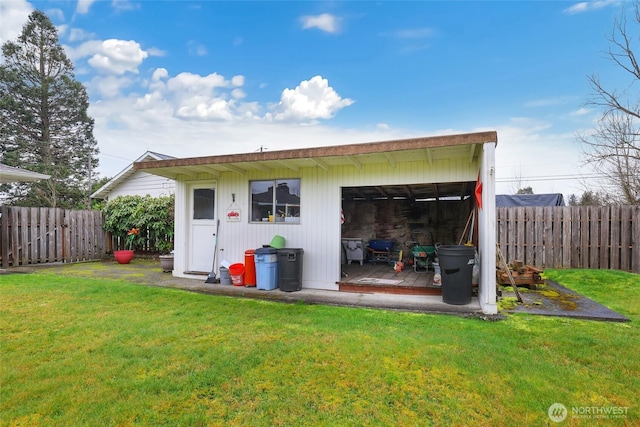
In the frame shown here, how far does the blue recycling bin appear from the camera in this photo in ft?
20.2

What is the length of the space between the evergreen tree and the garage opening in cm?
1679

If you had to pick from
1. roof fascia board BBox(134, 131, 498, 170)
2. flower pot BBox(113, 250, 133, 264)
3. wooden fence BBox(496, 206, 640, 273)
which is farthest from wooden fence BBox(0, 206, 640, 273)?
roof fascia board BBox(134, 131, 498, 170)

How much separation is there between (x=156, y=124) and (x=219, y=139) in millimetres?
2803

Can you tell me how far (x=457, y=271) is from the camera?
4969 millimetres

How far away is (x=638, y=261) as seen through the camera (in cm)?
730

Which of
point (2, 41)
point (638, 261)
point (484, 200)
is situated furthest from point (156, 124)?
point (638, 261)

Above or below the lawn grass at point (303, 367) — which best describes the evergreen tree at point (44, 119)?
above

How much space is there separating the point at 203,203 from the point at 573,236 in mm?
9238

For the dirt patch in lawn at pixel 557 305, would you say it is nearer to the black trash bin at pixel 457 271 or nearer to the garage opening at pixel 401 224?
the black trash bin at pixel 457 271

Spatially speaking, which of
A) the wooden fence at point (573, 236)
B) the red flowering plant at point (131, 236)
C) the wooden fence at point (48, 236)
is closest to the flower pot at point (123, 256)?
the red flowering plant at point (131, 236)

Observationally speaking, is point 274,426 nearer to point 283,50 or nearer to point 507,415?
point 507,415

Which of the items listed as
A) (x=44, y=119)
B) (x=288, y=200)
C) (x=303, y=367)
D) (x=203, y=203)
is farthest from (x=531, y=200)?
(x=44, y=119)

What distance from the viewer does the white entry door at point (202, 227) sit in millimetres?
7574

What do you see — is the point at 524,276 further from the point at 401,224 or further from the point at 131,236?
the point at 131,236
